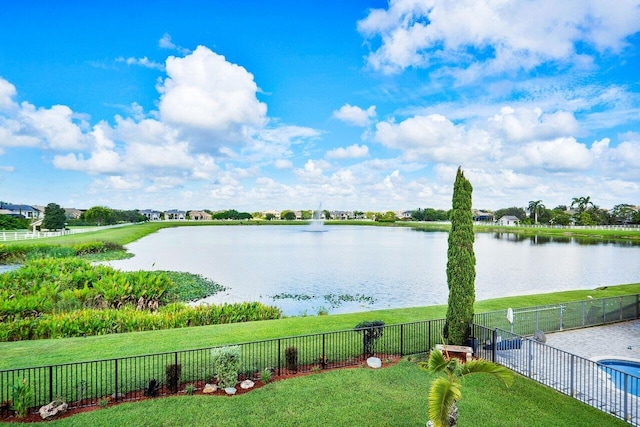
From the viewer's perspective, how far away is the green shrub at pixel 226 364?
967 centimetres

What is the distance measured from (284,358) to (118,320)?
882 cm

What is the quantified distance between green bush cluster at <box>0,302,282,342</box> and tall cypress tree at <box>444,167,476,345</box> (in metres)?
10.0

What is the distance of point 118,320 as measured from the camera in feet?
53.7

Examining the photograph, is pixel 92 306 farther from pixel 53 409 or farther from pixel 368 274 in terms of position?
pixel 368 274

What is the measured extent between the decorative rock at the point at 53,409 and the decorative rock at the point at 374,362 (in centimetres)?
748

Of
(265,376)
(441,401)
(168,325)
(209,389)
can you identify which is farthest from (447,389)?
(168,325)

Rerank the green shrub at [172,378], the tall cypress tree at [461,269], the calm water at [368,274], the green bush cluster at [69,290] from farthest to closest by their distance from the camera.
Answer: the calm water at [368,274], the green bush cluster at [69,290], the tall cypress tree at [461,269], the green shrub at [172,378]

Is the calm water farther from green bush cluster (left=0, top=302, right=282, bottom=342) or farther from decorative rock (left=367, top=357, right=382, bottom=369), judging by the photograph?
decorative rock (left=367, top=357, right=382, bottom=369)

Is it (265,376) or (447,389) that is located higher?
(447,389)

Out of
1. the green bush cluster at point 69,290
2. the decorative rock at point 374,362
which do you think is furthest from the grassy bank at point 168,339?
the green bush cluster at point 69,290

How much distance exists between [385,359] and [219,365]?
5021mm

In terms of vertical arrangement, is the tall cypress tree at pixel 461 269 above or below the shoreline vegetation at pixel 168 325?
above

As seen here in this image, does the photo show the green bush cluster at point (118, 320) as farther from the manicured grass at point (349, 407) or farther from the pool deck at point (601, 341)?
the pool deck at point (601, 341)

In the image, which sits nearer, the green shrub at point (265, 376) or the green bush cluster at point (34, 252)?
the green shrub at point (265, 376)
